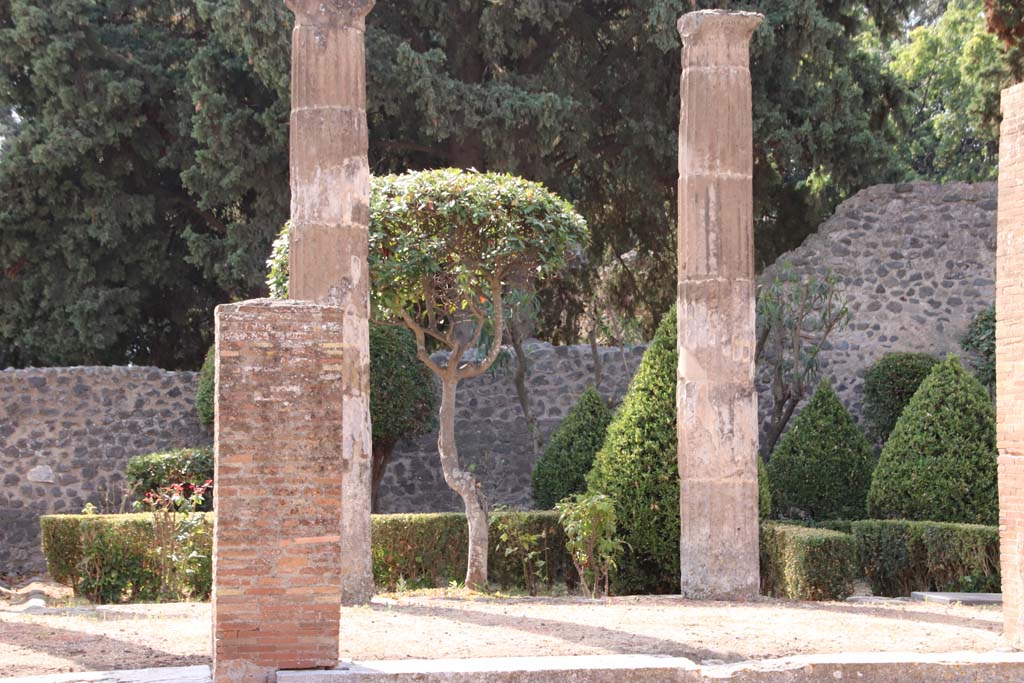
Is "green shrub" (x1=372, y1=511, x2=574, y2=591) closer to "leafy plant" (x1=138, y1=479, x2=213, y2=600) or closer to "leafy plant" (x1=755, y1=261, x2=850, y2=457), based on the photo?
"leafy plant" (x1=138, y1=479, x2=213, y2=600)

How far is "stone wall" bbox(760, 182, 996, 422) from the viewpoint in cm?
1778

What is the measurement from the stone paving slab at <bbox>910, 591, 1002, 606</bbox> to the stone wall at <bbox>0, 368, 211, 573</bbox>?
29.2ft

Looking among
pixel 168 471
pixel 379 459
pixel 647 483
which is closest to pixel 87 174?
pixel 168 471

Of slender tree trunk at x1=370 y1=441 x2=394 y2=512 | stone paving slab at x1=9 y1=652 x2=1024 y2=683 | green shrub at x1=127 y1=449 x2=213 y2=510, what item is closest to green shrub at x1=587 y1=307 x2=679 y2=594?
slender tree trunk at x1=370 y1=441 x2=394 y2=512

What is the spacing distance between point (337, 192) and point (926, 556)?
5.65 meters

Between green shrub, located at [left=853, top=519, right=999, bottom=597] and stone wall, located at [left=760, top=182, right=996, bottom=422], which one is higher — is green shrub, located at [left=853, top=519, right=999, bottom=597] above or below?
below

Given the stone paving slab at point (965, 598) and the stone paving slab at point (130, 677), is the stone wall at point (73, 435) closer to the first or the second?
the stone paving slab at point (965, 598)

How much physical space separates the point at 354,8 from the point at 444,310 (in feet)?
8.45

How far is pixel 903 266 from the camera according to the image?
712 inches

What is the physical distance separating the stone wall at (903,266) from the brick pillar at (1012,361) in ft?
29.9

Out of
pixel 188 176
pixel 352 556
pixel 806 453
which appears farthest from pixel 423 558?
pixel 188 176

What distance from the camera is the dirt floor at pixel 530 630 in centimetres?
793

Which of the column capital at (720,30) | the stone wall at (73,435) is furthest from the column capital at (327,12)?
the stone wall at (73,435)

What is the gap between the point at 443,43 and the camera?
18.5 metres
